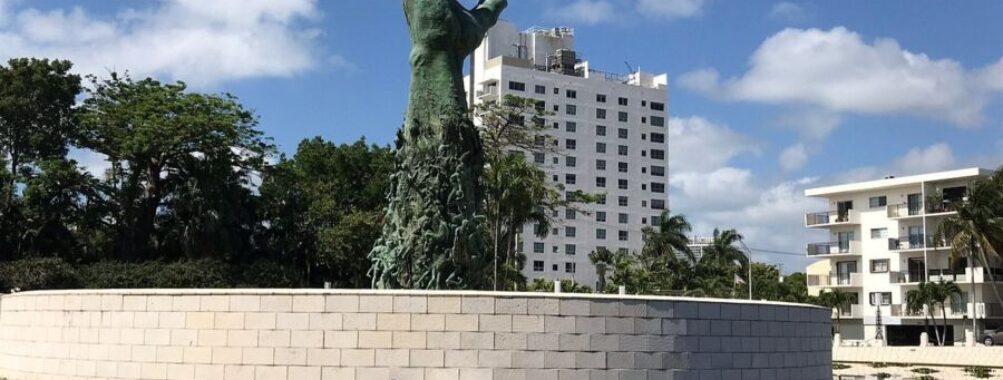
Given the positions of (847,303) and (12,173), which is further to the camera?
(847,303)

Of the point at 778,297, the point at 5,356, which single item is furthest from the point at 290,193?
the point at 778,297

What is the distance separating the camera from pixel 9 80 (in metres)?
45.2

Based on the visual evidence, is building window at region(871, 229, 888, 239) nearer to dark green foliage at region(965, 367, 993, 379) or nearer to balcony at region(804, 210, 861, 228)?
balcony at region(804, 210, 861, 228)

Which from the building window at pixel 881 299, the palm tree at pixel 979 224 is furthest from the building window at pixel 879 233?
the palm tree at pixel 979 224

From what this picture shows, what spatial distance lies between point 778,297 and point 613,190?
27814 millimetres

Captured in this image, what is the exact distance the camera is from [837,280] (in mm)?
66938

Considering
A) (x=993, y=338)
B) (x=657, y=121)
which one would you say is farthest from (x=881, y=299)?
(x=657, y=121)

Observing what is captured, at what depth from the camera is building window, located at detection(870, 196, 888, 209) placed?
64750 millimetres

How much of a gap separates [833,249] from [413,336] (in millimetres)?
57017

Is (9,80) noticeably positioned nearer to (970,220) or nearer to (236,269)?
(236,269)

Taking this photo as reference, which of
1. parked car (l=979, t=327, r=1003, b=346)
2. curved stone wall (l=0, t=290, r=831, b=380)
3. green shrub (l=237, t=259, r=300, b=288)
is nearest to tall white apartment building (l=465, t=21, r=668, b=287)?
parked car (l=979, t=327, r=1003, b=346)

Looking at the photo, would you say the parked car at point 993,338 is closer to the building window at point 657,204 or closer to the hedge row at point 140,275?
the hedge row at point 140,275

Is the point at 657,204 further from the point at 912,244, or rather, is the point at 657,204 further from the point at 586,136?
the point at 912,244

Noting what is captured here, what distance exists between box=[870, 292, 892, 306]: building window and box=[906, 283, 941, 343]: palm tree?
2.79 m
